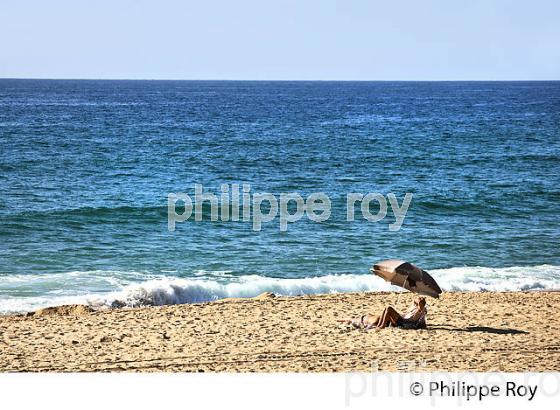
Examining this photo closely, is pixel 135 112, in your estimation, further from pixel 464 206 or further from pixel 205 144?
pixel 464 206

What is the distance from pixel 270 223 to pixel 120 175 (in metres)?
16.0

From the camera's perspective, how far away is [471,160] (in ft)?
173

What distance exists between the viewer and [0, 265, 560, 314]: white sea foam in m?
19.7

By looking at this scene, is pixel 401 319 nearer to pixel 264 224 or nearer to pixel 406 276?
pixel 406 276

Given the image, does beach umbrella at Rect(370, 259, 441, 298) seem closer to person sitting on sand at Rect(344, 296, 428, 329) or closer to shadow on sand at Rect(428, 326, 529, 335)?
person sitting on sand at Rect(344, 296, 428, 329)

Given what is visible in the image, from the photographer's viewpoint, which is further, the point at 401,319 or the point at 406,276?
the point at 401,319

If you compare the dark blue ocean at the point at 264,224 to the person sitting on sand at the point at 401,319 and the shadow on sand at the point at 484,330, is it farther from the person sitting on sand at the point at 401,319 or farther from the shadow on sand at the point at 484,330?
the shadow on sand at the point at 484,330

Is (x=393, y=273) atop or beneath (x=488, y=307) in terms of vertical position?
atop

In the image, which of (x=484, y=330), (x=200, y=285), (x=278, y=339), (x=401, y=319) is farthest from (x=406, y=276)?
(x=200, y=285)

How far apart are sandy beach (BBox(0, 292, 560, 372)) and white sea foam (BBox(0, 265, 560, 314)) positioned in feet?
6.33

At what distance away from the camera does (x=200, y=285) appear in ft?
68.4

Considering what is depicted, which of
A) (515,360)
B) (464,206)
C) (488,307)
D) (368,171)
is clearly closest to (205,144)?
(368,171)

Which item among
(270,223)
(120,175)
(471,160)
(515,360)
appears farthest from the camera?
(471,160)

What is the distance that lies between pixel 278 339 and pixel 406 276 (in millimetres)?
2559
